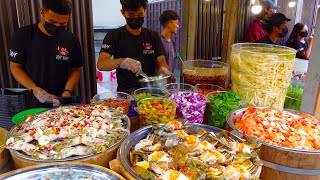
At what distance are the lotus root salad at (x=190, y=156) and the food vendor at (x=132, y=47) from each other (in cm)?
118

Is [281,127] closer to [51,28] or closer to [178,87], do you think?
[178,87]

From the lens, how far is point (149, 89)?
71.0 inches

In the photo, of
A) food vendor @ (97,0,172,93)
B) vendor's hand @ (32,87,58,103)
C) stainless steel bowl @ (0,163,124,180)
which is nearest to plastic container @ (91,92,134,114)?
vendor's hand @ (32,87,58,103)

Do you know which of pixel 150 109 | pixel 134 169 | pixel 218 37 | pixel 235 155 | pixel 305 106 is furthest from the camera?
pixel 218 37

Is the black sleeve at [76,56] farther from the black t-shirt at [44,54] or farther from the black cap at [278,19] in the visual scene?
the black cap at [278,19]

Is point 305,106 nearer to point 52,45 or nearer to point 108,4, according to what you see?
point 52,45

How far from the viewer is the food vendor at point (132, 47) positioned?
2396 millimetres

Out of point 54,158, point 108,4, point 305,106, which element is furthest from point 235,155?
point 108,4

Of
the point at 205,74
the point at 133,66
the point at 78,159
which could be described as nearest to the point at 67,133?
the point at 78,159

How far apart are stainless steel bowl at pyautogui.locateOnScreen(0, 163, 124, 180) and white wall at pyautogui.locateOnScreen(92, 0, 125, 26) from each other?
9.40 metres

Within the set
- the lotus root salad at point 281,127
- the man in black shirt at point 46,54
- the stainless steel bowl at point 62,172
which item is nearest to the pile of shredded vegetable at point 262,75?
the lotus root salad at point 281,127

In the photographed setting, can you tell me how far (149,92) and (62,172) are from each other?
36.1 inches

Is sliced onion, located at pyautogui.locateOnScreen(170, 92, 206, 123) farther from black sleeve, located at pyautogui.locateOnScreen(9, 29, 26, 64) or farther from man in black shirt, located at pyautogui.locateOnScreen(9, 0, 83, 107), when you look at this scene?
black sleeve, located at pyautogui.locateOnScreen(9, 29, 26, 64)

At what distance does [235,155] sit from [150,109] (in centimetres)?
57
